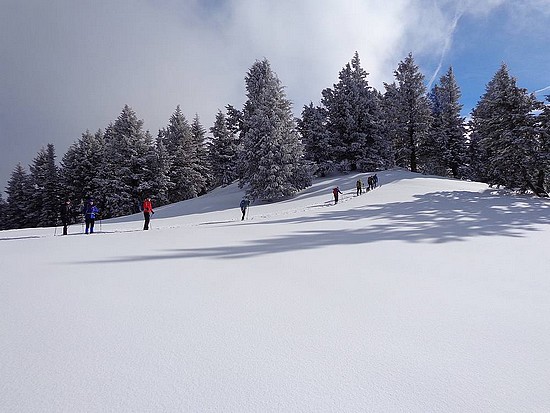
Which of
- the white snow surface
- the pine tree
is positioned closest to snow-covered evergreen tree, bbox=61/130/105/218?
the white snow surface

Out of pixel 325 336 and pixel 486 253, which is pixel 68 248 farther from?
pixel 486 253

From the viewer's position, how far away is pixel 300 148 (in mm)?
31281

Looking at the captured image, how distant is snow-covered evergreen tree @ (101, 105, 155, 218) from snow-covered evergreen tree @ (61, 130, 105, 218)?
460 centimetres

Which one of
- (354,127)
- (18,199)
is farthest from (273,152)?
(18,199)

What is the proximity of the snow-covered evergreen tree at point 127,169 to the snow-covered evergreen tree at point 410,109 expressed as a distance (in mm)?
35329

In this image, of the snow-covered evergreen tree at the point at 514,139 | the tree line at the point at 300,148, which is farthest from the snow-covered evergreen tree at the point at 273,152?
the snow-covered evergreen tree at the point at 514,139

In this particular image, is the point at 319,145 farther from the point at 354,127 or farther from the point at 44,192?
the point at 44,192

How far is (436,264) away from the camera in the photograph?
667 cm

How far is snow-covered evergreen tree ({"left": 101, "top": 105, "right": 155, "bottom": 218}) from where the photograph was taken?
3984 centimetres

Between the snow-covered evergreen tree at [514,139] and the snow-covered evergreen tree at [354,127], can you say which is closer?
the snow-covered evergreen tree at [514,139]

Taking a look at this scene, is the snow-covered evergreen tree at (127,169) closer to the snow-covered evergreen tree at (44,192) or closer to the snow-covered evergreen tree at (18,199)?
the snow-covered evergreen tree at (44,192)

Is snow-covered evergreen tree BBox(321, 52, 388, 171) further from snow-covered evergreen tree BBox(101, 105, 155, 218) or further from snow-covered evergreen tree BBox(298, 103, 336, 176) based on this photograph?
snow-covered evergreen tree BBox(101, 105, 155, 218)

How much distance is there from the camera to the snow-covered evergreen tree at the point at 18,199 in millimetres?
50125

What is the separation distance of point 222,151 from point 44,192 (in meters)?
29.9
